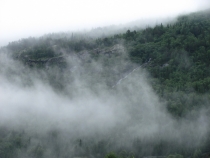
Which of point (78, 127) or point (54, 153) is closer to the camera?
point (54, 153)

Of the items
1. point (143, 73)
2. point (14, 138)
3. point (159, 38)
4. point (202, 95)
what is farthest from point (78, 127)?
point (159, 38)

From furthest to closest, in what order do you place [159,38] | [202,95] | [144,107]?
[159,38]
[144,107]
[202,95]

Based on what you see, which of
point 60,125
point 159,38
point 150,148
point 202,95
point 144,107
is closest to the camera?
point 150,148

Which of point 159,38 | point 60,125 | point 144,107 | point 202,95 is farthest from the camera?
point 159,38

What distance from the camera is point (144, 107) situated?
520 feet

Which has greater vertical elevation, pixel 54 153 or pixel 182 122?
pixel 182 122

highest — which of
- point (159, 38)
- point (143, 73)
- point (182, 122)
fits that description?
point (159, 38)

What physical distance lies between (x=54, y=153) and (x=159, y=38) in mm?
86086

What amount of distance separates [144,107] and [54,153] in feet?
136

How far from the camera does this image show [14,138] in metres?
162

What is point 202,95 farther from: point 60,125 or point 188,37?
point 60,125

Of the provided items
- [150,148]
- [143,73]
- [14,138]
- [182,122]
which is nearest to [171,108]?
[182,122]

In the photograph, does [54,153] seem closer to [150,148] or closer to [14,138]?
[14,138]

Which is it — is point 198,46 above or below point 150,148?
above
